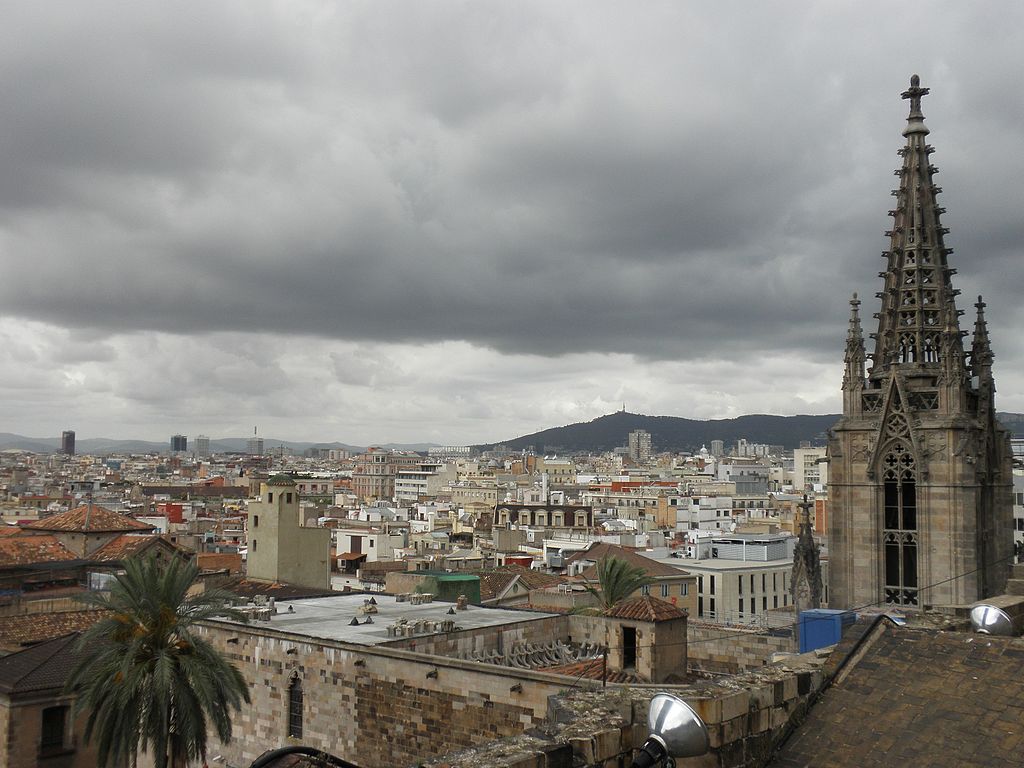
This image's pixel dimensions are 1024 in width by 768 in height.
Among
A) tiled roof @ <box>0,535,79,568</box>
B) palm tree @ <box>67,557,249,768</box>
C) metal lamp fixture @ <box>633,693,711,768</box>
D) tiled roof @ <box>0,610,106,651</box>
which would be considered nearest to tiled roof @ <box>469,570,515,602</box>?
tiled roof @ <box>0,610,106,651</box>

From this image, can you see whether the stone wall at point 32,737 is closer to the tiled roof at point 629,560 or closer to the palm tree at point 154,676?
the palm tree at point 154,676

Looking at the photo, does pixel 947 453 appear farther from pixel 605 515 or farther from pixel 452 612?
pixel 605 515

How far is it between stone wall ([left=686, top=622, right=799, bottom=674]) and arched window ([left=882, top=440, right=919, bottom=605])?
624 centimetres

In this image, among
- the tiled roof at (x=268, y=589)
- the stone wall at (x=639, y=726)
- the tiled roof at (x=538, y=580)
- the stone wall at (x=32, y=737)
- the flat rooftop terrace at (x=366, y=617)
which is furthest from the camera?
the tiled roof at (x=538, y=580)

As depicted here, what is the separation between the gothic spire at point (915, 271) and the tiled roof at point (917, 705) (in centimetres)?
2855

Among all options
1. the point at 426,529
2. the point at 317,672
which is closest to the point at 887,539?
the point at 317,672

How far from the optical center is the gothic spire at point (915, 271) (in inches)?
1501

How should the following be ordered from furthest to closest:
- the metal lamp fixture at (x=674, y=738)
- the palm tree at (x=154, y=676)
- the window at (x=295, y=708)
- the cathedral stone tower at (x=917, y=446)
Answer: the cathedral stone tower at (x=917, y=446), the window at (x=295, y=708), the palm tree at (x=154, y=676), the metal lamp fixture at (x=674, y=738)

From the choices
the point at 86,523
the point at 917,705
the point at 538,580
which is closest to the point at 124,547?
the point at 86,523

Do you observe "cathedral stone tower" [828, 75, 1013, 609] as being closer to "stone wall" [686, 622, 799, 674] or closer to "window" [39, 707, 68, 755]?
"stone wall" [686, 622, 799, 674]

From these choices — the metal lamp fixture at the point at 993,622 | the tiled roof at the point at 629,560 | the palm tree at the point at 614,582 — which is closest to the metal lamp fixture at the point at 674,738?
the metal lamp fixture at the point at 993,622

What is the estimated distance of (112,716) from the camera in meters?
25.4

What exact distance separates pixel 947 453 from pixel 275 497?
49.8 metres

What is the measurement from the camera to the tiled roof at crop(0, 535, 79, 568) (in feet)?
193
